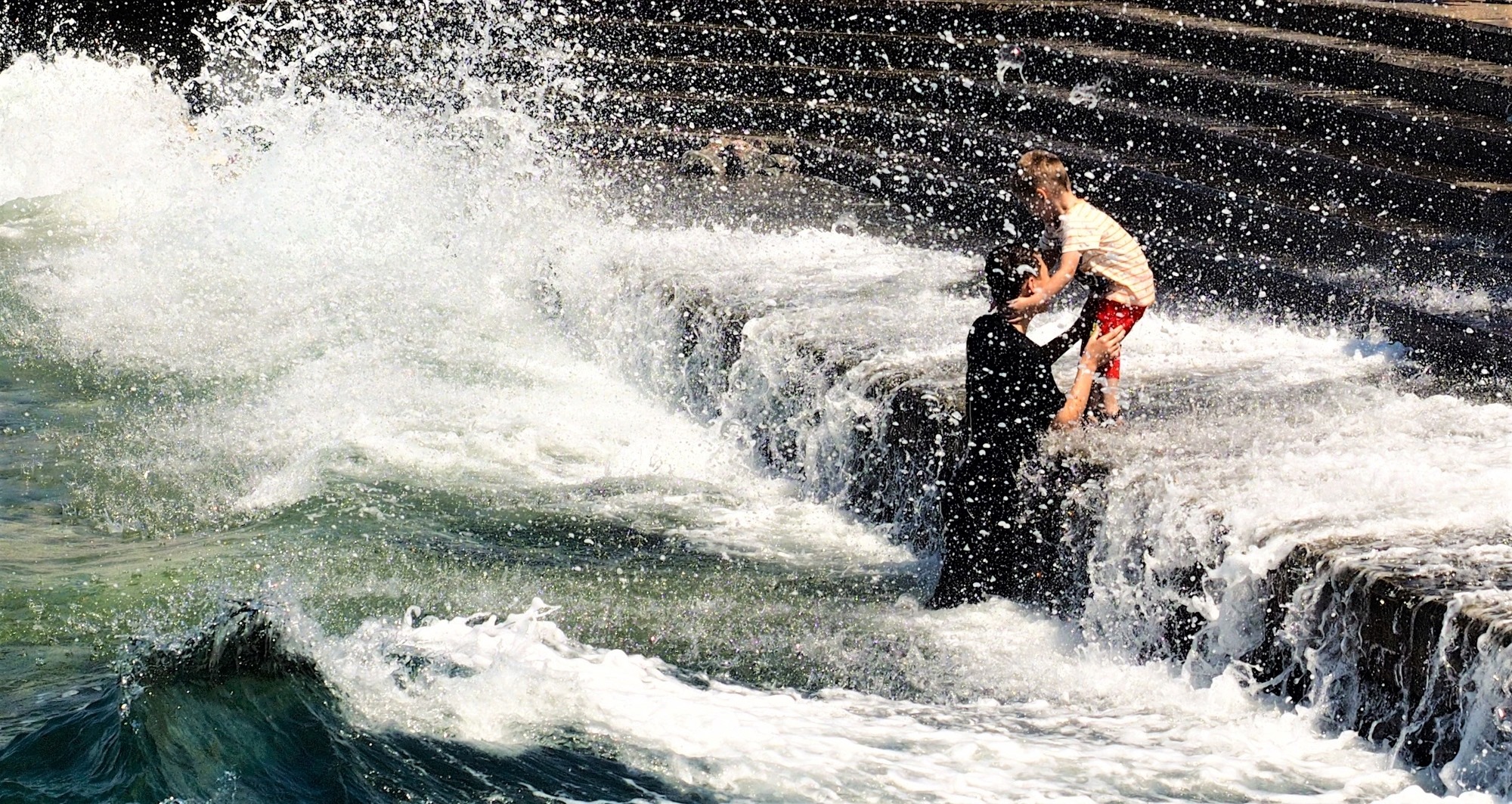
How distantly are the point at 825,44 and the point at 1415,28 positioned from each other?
4.66 m

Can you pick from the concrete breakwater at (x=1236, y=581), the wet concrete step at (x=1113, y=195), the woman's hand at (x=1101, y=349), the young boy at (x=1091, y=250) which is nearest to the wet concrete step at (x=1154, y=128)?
the wet concrete step at (x=1113, y=195)

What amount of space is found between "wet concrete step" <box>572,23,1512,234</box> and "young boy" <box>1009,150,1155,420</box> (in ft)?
9.12

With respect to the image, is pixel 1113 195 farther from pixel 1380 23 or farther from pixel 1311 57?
pixel 1380 23

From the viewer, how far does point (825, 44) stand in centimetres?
1235

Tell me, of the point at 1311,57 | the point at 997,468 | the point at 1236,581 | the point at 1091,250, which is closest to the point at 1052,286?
the point at 1091,250

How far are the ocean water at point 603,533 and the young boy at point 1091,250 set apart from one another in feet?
1.40

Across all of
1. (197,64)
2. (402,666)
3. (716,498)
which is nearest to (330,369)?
(716,498)

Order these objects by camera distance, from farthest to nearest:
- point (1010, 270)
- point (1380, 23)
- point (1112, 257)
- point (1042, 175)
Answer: point (1380, 23) → point (1112, 257) → point (1042, 175) → point (1010, 270)

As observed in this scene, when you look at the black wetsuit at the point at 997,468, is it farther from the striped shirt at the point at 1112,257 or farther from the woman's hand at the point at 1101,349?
the striped shirt at the point at 1112,257

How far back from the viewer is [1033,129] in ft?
34.1

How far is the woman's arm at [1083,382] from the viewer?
5820 mm

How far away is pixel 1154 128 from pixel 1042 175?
4106 mm

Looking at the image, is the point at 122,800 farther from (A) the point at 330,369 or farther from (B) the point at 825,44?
(B) the point at 825,44

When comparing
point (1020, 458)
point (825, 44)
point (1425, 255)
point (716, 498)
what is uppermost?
point (825, 44)
